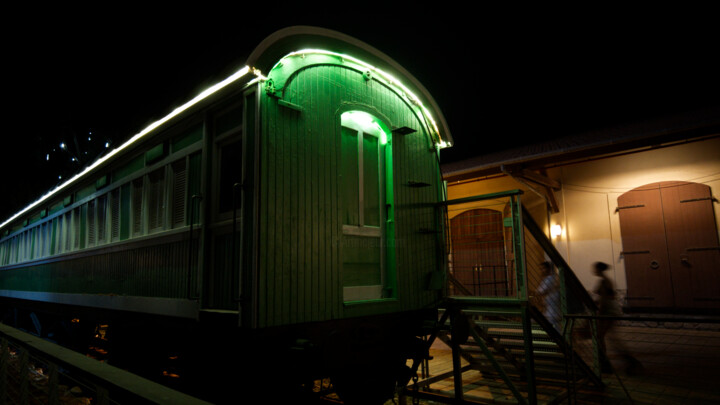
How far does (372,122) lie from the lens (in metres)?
5.61

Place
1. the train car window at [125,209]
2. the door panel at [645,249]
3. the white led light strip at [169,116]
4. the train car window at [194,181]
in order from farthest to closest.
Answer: the door panel at [645,249] < the train car window at [125,209] < the train car window at [194,181] < the white led light strip at [169,116]

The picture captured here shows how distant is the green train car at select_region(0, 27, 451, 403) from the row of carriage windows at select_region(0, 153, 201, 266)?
0.12 ft

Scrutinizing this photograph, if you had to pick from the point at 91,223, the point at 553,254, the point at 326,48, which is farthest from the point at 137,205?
the point at 553,254

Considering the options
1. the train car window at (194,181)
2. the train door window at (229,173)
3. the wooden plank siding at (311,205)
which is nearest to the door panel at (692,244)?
the wooden plank siding at (311,205)

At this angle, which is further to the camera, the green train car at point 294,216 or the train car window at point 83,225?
the train car window at point 83,225

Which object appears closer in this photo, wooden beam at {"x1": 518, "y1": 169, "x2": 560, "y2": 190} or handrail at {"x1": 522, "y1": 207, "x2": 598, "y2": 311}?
handrail at {"x1": 522, "y1": 207, "x2": 598, "y2": 311}

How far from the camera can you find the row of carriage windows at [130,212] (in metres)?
5.34

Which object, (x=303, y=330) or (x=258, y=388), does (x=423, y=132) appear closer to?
(x=303, y=330)

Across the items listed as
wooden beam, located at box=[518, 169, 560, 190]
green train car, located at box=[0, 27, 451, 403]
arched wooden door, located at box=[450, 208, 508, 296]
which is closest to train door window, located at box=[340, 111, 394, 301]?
green train car, located at box=[0, 27, 451, 403]

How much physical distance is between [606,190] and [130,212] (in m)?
9.61

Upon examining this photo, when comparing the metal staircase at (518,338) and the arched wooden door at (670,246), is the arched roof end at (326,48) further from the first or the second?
the arched wooden door at (670,246)

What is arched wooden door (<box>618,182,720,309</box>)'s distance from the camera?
877 centimetres

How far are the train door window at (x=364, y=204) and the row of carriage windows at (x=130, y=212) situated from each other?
1.69m

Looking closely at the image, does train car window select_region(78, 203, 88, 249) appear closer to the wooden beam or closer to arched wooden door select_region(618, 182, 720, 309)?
the wooden beam
